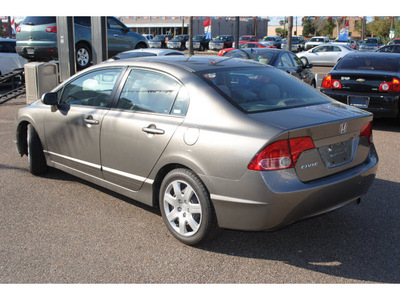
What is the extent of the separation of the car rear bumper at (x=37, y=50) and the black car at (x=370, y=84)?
9924 millimetres

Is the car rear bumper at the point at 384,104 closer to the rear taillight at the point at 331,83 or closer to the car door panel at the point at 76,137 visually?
the rear taillight at the point at 331,83

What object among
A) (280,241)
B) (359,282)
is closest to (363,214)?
(280,241)

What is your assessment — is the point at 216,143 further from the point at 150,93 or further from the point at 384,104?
the point at 384,104

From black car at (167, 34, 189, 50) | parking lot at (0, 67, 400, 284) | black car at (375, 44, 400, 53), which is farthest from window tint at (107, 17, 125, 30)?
black car at (167, 34, 189, 50)

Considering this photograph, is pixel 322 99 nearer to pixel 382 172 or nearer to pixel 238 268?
pixel 238 268

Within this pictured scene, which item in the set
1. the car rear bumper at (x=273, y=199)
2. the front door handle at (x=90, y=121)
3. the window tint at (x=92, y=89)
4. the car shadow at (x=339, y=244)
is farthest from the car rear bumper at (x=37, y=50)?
the car rear bumper at (x=273, y=199)

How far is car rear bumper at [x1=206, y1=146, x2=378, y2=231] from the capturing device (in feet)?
10.8

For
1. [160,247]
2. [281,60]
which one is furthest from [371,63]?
[160,247]

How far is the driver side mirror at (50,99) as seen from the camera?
5090mm

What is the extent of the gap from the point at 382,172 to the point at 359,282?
311 centimetres

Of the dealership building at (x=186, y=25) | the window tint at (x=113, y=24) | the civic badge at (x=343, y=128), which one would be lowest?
the civic badge at (x=343, y=128)

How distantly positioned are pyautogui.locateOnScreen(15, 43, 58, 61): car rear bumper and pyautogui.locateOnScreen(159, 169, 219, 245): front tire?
12.8 metres

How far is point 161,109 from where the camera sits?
4105mm

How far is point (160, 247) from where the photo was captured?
386cm
